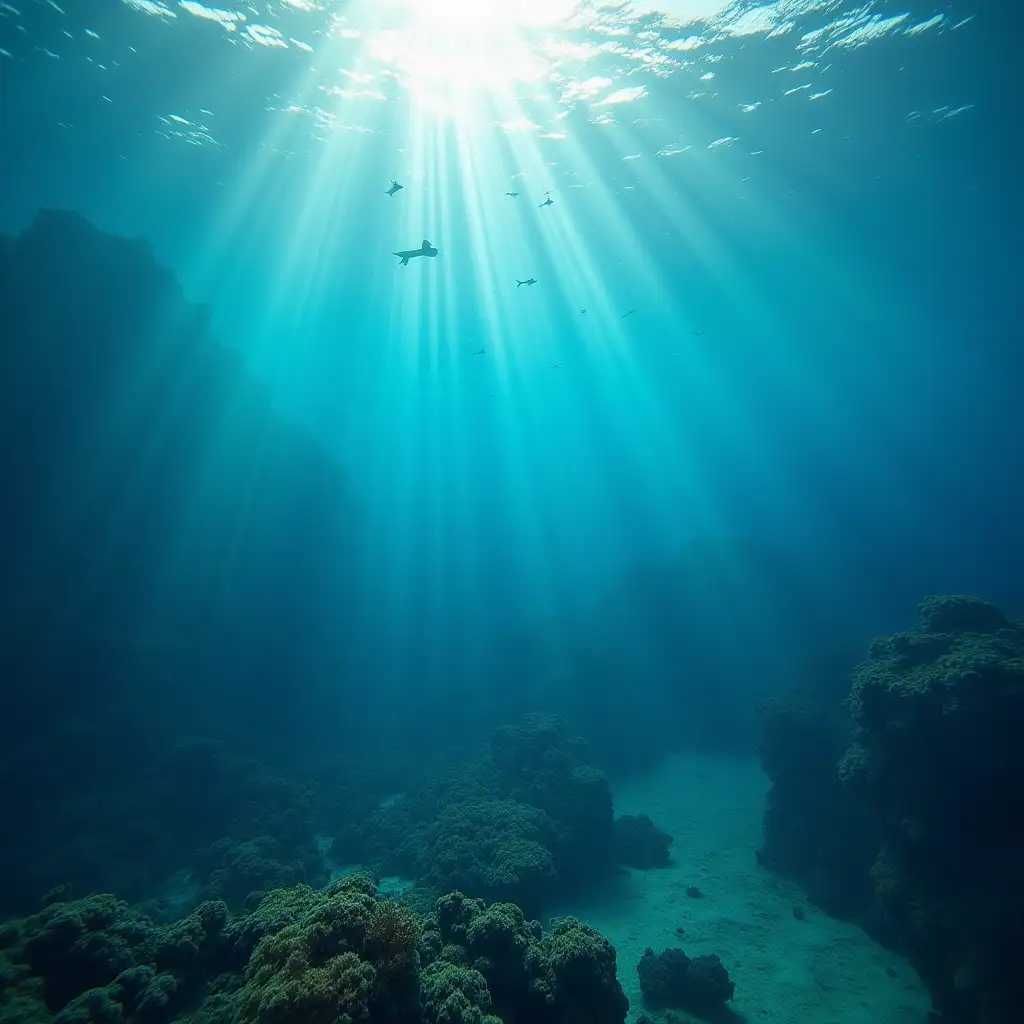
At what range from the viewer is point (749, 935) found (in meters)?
12.7

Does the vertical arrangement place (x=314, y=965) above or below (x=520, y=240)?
below

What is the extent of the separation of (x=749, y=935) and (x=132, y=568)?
33.2 m

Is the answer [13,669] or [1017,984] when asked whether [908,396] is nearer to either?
[1017,984]

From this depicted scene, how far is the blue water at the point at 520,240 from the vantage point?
21.5 metres

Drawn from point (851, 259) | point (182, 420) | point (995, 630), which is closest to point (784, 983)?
point (995, 630)

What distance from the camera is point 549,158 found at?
92.5 ft

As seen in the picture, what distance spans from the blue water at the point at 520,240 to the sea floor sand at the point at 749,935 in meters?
10.7

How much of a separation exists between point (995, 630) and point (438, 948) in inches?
581

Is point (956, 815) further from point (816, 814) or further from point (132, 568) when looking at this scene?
point (132, 568)

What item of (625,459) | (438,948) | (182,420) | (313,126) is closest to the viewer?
(438,948)

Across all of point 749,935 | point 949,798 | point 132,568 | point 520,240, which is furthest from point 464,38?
point 749,935

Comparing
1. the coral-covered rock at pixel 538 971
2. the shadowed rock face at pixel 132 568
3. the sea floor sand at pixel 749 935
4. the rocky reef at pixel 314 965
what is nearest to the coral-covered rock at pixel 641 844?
the sea floor sand at pixel 749 935

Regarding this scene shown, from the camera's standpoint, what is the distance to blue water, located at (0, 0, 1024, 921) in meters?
21.5

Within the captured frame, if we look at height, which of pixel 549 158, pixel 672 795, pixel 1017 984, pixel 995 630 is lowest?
pixel 672 795
